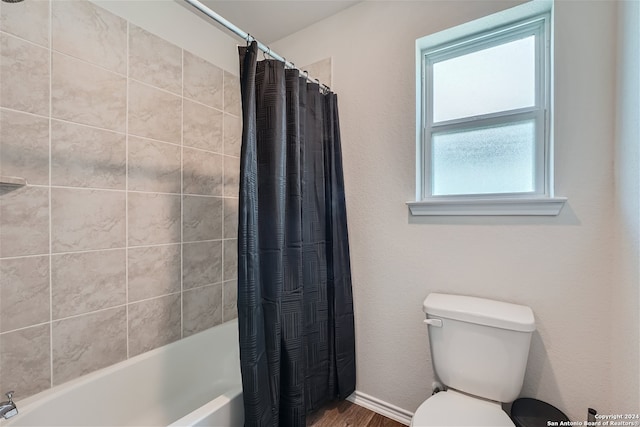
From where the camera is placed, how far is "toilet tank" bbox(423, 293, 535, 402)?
3.76 feet

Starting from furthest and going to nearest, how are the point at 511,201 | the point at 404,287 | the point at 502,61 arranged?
the point at 404,287 → the point at 502,61 → the point at 511,201

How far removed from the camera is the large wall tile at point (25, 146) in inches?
42.8

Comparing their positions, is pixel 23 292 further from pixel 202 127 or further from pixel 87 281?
pixel 202 127

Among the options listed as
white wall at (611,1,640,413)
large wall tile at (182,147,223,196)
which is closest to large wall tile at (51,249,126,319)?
large wall tile at (182,147,223,196)

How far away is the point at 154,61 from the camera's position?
1.56 metres

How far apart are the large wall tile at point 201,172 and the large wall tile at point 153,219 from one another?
0.13 meters

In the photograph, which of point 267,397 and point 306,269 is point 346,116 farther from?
point 267,397

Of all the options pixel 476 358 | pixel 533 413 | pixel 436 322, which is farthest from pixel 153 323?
pixel 533 413

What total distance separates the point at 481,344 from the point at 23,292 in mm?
1952

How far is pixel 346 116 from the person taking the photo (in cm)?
175

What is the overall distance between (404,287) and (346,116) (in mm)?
1105

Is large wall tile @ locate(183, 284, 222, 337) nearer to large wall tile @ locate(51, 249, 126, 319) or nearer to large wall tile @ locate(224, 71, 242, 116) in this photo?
large wall tile @ locate(51, 249, 126, 319)

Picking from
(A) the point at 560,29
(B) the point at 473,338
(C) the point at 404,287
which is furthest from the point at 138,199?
(A) the point at 560,29

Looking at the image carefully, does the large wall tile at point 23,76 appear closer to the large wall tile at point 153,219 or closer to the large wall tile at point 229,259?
the large wall tile at point 153,219
